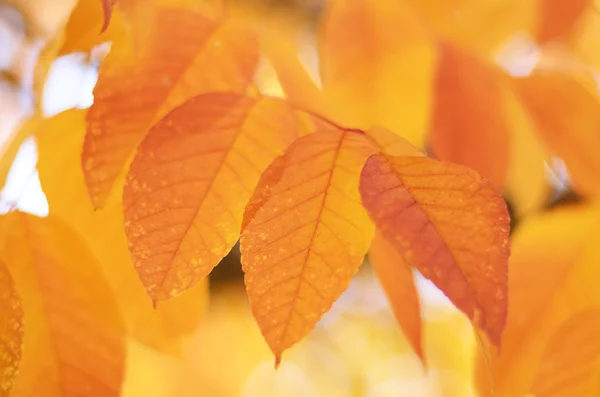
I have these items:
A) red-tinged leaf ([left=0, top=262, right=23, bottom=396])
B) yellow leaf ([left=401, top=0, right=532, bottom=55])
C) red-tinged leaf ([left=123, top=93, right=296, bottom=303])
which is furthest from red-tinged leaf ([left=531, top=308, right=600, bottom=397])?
yellow leaf ([left=401, top=0, right=532, bottom=55])

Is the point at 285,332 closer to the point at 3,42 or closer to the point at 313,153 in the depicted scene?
the point at 313,153

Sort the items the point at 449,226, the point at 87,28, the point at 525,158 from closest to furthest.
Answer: the point at 449,226, the point at 87,28, the point at 525,158

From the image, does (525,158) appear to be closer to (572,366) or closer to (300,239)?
(572,366)

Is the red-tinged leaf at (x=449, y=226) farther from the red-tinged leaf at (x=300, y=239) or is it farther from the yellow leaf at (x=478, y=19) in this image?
the yellow leaf at (x=478, y=19)

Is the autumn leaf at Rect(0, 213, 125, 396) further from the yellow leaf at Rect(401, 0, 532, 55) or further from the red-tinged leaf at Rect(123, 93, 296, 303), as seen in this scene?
the yellow leaf at Rect(401, 0, 532, 55)

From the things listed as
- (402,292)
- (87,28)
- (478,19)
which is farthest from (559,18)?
(87,28)

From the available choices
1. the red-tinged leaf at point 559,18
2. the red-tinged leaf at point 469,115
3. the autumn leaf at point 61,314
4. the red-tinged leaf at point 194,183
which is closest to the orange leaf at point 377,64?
the red-tinged leaf at point 469,115

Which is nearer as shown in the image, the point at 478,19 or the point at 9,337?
the point at 9,337
